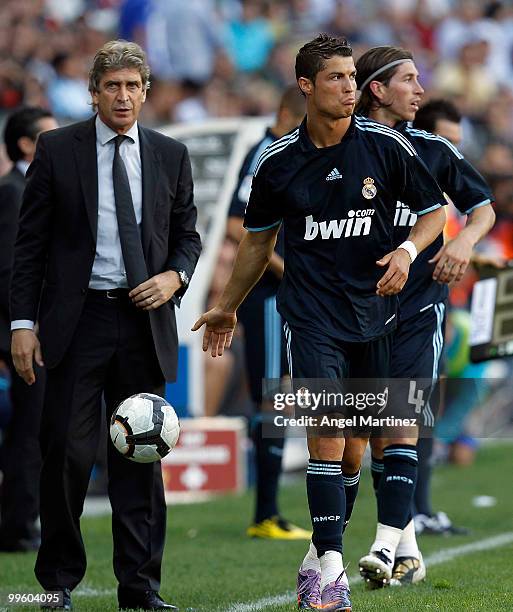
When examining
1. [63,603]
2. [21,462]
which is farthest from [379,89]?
[21,462]

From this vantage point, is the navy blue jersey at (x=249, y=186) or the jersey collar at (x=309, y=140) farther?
the navy blue jersey at (x=249, y=186)

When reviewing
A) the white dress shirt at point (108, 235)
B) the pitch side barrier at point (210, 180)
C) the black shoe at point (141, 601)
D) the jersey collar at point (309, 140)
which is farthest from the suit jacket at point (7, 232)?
the pitch side barrier at point (210, 180)

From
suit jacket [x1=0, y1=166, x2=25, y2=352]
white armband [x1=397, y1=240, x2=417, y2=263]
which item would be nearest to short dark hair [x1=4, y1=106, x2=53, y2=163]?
suit jacket [x1=0, y1=166, x2=25, y2=352]

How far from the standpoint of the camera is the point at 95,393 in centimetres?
645

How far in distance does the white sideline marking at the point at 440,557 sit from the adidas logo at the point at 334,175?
6.16ft

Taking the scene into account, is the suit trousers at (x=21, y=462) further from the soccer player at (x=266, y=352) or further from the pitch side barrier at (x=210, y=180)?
the pitch side barrier at (x=210, y=180)

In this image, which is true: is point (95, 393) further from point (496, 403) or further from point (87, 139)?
point (496, 403)

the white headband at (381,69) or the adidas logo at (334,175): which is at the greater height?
the white headband at (381,69)

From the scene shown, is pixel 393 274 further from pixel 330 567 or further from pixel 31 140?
pixel 31 140

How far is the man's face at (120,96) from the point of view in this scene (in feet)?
20.9

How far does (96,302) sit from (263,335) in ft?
9.96

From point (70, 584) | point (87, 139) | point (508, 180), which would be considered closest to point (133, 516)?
point (70, 584)

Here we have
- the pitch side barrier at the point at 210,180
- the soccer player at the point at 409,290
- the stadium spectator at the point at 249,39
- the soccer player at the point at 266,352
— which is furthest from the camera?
the stadium spectator at the point at 249,39

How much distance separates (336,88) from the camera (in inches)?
240
